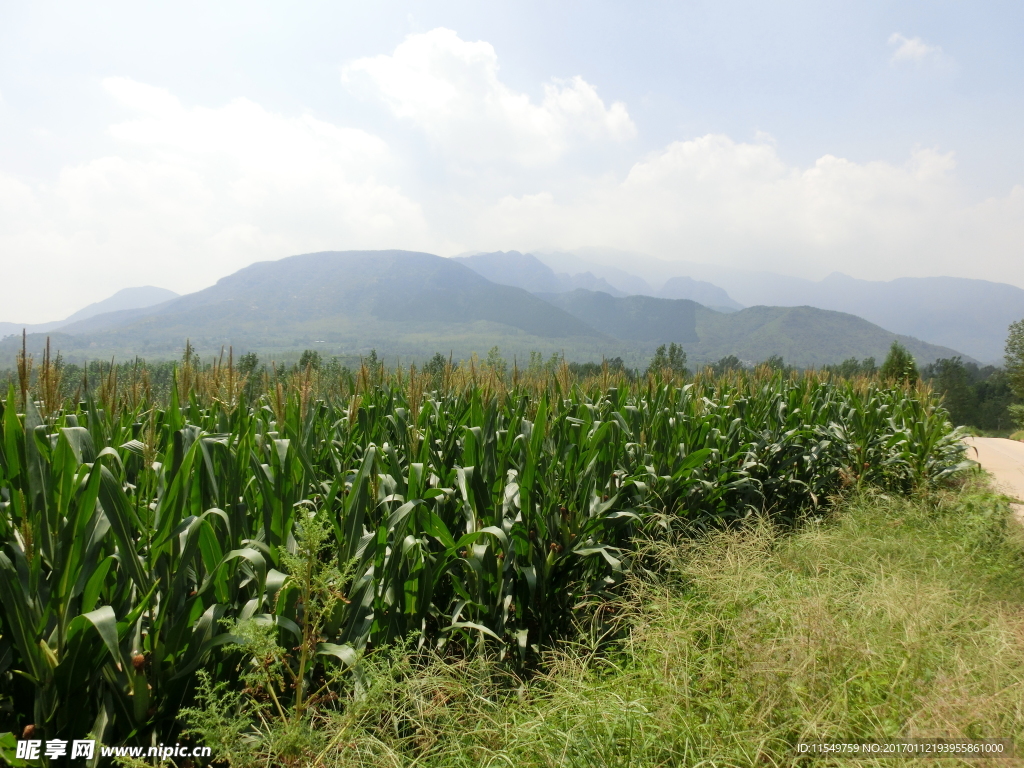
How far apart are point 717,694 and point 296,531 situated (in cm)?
156

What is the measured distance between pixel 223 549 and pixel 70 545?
49 cm

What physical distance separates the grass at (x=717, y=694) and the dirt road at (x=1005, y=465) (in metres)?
4.38

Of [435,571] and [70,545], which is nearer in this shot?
[70,545]

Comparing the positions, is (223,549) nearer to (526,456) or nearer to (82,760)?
(82,760)

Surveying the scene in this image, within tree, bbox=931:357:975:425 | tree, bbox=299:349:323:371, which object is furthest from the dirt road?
tree, bbox=931:357:975:425

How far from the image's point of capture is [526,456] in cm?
277

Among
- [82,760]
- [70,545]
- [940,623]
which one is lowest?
[82,760]

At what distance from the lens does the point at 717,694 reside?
1.79 metres

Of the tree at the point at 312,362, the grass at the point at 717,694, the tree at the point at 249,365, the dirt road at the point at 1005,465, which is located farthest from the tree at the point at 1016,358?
the tree at the point at 249,365

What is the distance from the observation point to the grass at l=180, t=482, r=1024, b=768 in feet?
4.88

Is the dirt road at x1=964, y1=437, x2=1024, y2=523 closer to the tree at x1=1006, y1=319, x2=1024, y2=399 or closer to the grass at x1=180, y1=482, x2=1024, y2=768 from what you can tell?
the grass at x1=180, y1=482, x2=1024, y2=768

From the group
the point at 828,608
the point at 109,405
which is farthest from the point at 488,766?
the point at 109,405

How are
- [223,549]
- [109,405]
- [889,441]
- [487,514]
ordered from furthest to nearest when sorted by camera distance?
[889,441], [487,514], [109,405], [223,549]

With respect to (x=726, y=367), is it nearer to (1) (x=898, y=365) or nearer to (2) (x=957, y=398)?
(1) (x=898, y=365)
